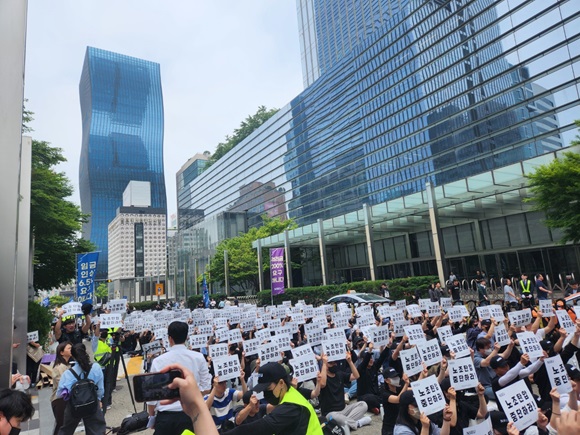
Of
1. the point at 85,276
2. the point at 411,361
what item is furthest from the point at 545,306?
the point at 85,276

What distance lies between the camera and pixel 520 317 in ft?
28.2

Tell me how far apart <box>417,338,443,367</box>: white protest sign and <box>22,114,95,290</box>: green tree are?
20323 mm

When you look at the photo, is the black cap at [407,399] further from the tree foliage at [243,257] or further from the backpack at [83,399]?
the tree foliage at [243,257]

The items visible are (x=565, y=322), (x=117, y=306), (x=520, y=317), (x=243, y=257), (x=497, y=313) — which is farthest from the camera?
(x=243, y=257)

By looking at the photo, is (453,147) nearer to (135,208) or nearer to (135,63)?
(135,208)

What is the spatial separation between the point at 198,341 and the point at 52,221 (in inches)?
625

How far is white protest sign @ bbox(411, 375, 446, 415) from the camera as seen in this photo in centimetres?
422

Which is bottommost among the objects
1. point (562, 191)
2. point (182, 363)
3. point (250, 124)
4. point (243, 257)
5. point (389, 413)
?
point (389, 413)

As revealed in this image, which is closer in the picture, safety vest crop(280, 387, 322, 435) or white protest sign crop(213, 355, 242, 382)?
safety vest crop(280, 387, 322, 435)

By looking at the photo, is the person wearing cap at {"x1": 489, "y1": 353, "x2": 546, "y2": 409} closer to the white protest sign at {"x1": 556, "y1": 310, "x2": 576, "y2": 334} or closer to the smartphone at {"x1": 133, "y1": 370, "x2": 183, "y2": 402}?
the white protest sign at {"x1": 556, "y1": 310, "x2": 576, "y2": 334}

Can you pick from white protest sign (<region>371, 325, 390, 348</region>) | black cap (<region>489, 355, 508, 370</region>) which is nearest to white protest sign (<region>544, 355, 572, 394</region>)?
black cap (<region>489, 355, 508, 370</region>)

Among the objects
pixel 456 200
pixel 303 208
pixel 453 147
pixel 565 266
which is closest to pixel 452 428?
pixel 456 200

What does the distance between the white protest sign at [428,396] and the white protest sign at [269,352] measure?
12.4 feet

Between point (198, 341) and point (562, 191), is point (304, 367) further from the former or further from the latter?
point (562, 191)
